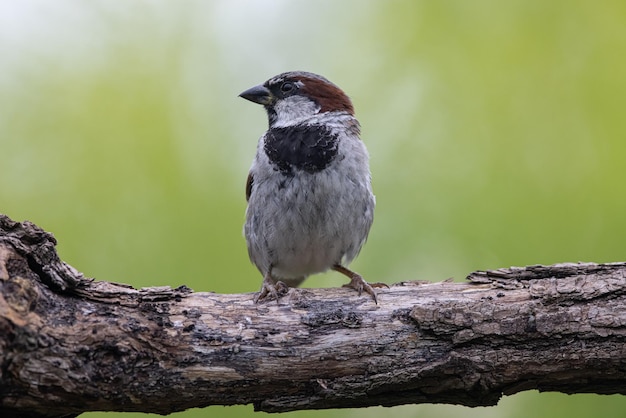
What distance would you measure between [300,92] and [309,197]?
0.90 m

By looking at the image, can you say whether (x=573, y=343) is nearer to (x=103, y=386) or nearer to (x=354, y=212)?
(x=354, y=212)

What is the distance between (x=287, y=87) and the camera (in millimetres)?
4355

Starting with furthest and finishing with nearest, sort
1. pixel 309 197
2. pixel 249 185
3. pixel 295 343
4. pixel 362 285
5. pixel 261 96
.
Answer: pixel 261 96, pixel 249 185, pixel 309 197, pixel 362 285, pixel 295 343

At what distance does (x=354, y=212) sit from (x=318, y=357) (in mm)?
1279

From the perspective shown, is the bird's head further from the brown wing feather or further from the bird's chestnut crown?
the brown wing feather

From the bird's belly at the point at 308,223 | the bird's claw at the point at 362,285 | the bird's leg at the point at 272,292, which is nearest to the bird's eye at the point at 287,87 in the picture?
the bird's belly at the point at 308,223

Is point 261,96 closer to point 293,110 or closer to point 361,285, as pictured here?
point 293,110

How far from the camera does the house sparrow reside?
3742 millimetres

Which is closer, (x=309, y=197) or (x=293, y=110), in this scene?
(x=309, y=197)

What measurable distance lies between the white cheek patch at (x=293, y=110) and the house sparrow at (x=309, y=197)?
5cm

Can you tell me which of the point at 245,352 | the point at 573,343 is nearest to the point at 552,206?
the point at 573,343

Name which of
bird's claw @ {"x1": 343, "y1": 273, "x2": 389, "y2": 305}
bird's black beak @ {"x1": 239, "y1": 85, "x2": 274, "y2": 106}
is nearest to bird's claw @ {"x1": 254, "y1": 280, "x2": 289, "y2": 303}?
bird's claw @ {"x1": 343, "y1": 273, "x2": 389, "y2": 305}

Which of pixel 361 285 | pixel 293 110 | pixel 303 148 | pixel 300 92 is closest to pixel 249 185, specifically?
pixel 303 148

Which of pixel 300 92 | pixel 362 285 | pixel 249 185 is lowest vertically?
pixel 362 285
